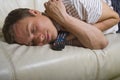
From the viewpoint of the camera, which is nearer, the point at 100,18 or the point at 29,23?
the point at 29,23

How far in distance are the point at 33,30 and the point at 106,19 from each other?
42cm

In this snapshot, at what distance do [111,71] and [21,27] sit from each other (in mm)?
501

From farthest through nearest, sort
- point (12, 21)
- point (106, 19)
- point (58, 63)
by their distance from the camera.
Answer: point (106, 19)
point (12, 21)
point (58, 63)

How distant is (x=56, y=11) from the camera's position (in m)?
1.33

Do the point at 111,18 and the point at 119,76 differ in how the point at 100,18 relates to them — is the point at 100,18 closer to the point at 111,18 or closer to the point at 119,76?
the point at 111,18

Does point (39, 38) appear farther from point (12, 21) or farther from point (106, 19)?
point (106, 19)

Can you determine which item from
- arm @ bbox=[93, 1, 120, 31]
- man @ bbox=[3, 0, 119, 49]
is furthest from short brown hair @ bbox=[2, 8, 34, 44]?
arm @ bbox=[93, 1, 120, 31]

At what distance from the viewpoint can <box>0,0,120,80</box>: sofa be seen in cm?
111

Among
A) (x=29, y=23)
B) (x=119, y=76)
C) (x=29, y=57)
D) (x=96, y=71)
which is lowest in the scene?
(x=119, y=76)

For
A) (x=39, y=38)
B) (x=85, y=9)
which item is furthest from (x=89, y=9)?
(x=39, y=38)

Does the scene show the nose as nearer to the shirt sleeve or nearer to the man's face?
the man's face

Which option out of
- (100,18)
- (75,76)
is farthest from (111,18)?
(75,76)

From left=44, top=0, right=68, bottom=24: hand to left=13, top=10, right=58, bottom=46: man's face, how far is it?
6 centimetres

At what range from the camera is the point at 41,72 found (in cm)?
113
